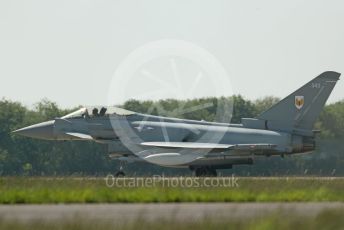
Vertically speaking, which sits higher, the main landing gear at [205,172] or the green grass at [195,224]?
the main landing gear at [205,172]

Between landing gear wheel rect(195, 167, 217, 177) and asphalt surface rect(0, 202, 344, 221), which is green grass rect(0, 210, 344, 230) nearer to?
asphalt surface rect(0, 202, 344, 221)

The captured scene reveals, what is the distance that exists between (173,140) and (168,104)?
4449 centimetres

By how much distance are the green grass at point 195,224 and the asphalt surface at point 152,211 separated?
0.73 metres

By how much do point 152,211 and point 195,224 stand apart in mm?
3489

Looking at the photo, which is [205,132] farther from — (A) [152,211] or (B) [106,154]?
(B) [106,154]

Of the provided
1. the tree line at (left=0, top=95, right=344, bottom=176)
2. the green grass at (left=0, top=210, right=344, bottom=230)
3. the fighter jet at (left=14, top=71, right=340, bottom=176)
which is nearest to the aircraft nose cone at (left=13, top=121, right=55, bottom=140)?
the fighter jet at (left=14, top=71, right=340, bottom=176)

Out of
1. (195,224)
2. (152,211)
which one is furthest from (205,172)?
(195,224)

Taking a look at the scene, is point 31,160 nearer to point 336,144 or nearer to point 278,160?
point 278,160

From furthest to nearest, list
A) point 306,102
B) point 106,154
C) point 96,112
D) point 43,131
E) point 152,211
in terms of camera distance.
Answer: point 106,154 < point 306,102 < point 43,131 < point 96,112 < point 152,211

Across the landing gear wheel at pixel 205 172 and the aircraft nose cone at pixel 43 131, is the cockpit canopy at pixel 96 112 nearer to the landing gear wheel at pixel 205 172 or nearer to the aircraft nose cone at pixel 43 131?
the aircraft nose cone at pixel 43 131

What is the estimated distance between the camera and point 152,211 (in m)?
18.2

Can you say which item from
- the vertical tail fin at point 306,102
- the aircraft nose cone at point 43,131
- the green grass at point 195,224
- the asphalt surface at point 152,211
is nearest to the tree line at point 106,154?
the aircraft nose cone at point 43,131

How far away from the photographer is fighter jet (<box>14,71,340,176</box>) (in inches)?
1460

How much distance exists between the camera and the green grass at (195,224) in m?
14.3
